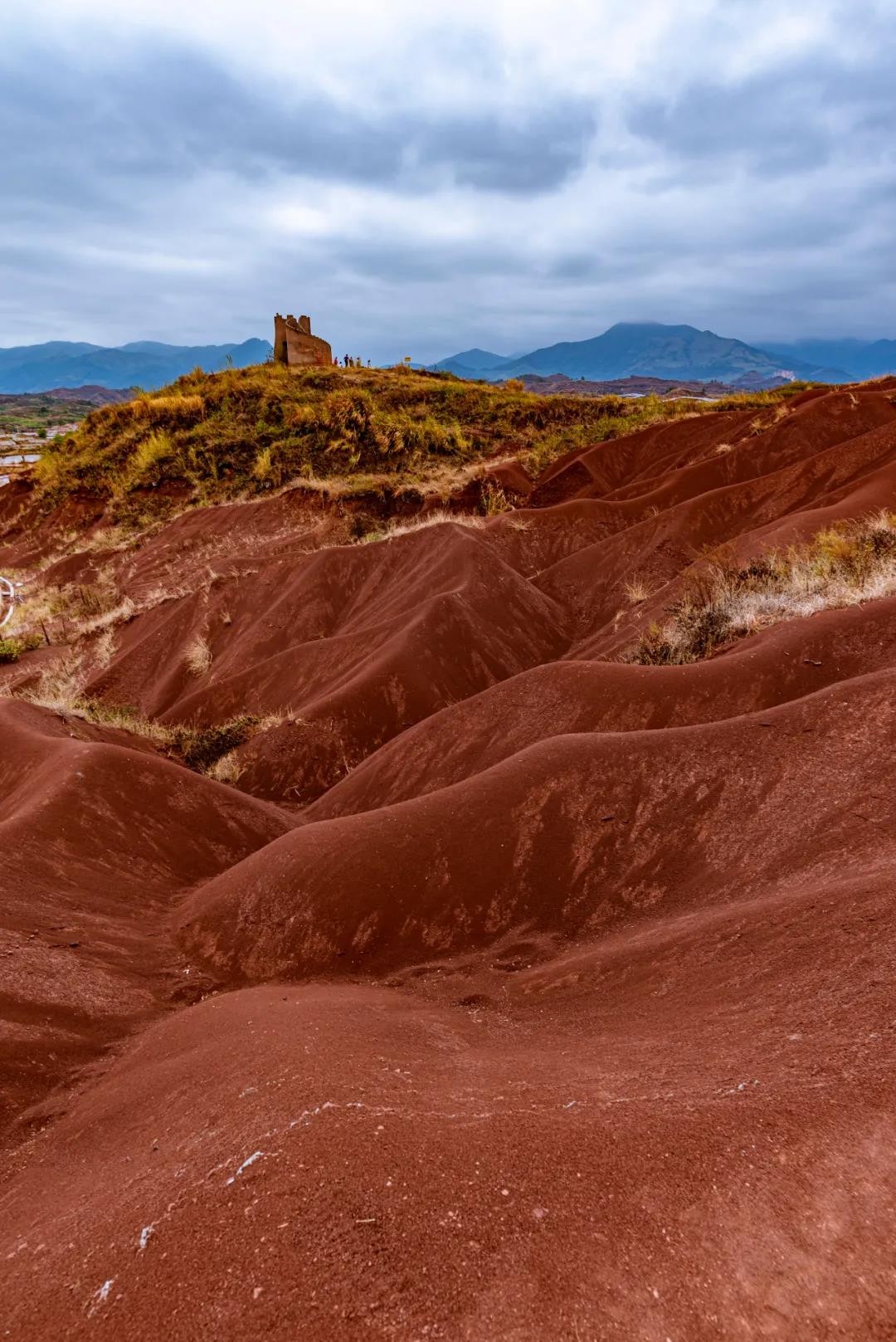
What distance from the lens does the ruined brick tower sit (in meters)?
42.1

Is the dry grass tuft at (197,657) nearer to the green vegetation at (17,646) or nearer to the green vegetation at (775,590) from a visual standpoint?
the green vegetation at (17,646)

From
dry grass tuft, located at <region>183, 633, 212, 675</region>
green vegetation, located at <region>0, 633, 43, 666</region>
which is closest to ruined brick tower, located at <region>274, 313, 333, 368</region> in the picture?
green vegetation, located at <region>0, 633, 43, 666</region>

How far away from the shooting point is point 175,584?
23594 mm

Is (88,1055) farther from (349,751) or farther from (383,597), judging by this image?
(383,597)

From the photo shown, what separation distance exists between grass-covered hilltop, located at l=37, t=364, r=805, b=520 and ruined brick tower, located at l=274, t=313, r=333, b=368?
516 centimetres

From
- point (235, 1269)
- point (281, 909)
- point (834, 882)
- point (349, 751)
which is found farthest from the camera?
point (349, 751)

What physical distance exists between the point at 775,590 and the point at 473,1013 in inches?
336

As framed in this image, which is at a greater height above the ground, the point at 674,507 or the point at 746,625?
the point at 674,507

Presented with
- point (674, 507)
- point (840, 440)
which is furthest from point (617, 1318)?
point (840, 440)

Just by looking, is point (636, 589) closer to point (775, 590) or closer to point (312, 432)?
point (775, 590)

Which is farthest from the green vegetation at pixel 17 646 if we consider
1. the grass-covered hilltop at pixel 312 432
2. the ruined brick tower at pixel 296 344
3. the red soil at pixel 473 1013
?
the ruined brick tower at pixel 296 344

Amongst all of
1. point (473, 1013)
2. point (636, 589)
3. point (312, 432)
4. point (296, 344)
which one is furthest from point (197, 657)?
point (296, 344)

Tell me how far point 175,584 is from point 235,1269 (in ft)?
77.8

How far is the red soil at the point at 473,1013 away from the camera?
76.7 inches
